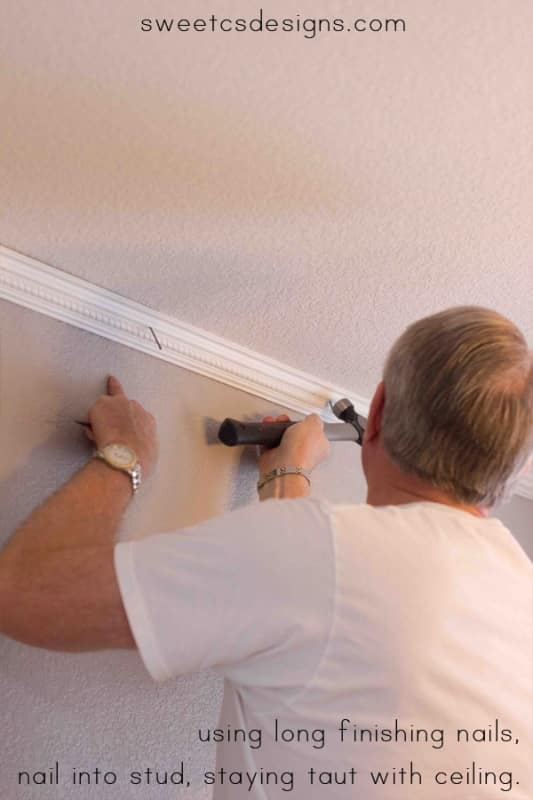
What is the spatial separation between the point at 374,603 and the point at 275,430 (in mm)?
662

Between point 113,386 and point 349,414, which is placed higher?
point 113,386

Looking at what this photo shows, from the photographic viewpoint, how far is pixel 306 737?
101cm

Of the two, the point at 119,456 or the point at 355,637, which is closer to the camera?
the point at 355,637

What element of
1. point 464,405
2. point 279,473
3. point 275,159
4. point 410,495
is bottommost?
point 279,473

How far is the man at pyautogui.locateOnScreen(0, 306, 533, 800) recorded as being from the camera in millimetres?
944

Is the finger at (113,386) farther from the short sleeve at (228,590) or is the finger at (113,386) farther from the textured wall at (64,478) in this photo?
the short sleeve at (228,590)

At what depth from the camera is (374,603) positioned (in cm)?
96

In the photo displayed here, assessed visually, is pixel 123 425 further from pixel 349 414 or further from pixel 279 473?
pixel 349 414

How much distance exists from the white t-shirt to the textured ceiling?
0.56 metres

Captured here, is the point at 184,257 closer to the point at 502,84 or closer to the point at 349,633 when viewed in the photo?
the point at 502,84

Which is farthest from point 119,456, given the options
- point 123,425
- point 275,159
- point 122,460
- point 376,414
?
point 275,159

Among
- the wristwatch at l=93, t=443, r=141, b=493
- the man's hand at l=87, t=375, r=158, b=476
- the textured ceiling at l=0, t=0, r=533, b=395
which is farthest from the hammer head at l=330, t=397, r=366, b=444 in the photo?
the wristwatch at l=93, t=443, r=141, b=493

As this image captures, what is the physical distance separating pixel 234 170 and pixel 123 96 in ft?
0.66

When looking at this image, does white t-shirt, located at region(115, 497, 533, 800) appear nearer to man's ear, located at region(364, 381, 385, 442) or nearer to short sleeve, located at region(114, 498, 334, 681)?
short sleeve, located at region(114, 498, 334, 681)
